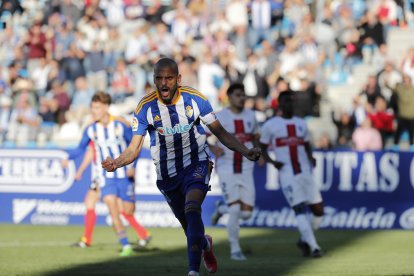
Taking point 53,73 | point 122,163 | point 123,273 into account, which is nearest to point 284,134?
point 123,273

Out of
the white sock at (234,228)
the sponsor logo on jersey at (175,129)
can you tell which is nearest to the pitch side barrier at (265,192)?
the white sock at (234,228)

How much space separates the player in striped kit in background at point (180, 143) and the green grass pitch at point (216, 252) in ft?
6.17

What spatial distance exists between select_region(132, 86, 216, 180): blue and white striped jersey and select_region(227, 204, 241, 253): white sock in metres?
3.72

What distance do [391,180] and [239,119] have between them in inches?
A: 218

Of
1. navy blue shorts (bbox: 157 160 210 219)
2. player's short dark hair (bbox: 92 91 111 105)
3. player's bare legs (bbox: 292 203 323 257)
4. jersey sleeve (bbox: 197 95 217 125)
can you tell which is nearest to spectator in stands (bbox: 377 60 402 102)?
player's bare legs (bbox: 292 203 323 257)

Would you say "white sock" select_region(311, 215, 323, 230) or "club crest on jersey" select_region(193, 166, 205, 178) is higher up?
"club crest on jersey" select_region(193, 166, 205, 178)

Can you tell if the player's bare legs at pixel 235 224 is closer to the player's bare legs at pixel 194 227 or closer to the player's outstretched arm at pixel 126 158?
the player's bare legs at pixel 194 227

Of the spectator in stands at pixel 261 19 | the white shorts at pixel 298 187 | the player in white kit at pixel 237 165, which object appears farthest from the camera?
the spectator in stands at pixel 261 19

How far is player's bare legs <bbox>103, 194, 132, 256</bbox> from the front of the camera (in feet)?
45.4

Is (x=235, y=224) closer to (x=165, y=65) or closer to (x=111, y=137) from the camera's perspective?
(x=111, y=137)

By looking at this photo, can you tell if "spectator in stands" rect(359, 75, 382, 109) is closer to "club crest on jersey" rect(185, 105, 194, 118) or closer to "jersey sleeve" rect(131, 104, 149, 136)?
"club crest on jersey" rect(185, 105, 194, 118)

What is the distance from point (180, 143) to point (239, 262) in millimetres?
3486

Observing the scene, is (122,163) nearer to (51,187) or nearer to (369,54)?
(51,187)

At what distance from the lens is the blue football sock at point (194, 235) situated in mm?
9141
